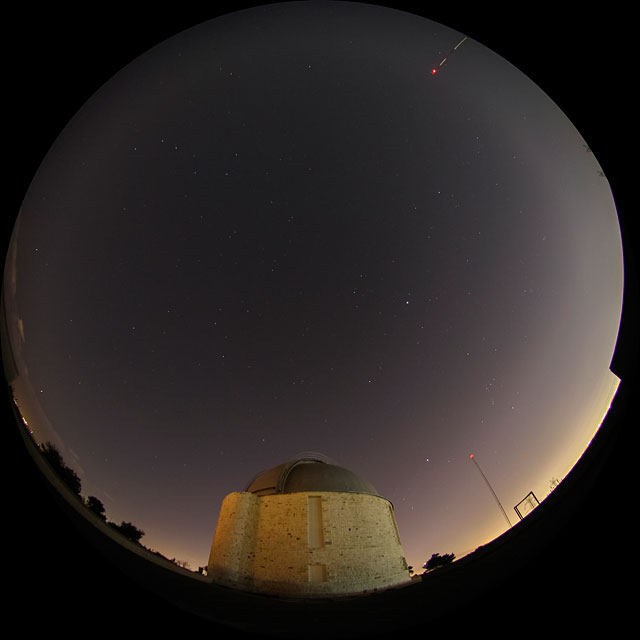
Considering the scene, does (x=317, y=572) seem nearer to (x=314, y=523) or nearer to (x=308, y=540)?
(x=308, y=540)

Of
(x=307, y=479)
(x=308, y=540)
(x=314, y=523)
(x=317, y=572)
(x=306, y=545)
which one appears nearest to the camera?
(x=317, y=572)

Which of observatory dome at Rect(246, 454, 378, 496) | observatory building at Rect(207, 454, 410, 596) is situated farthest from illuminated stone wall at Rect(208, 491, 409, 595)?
observatory dome at Rect(246, 454, 378, 496)

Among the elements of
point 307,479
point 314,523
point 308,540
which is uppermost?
point 307,479

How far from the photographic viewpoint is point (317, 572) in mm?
15477

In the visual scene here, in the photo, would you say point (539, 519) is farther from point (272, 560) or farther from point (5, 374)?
point (272, 560)

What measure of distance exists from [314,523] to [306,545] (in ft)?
3.47

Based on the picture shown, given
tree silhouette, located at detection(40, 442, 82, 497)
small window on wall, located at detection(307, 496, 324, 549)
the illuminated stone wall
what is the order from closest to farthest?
1. tree silhouette, located at detection(40, 442, 82, 497)
2. the illuminated stone wall
3. small window on wall, located at detection(307, 496, 324, 549)

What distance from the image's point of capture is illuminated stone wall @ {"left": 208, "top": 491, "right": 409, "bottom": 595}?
15.5m

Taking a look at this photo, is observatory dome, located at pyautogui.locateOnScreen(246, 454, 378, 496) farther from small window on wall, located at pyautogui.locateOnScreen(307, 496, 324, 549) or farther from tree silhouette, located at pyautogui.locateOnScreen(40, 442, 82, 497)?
tree silhouette, located at pyautogui.locateOnScreen(40, 442, 82, 497)

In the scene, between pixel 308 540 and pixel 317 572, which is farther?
pixel 308 540

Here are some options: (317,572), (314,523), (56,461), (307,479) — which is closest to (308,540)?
(314,523)

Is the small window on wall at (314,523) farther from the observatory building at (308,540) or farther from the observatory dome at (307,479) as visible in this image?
the observatory dome at (307,479)

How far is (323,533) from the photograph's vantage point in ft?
53.4

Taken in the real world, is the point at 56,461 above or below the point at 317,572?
below
